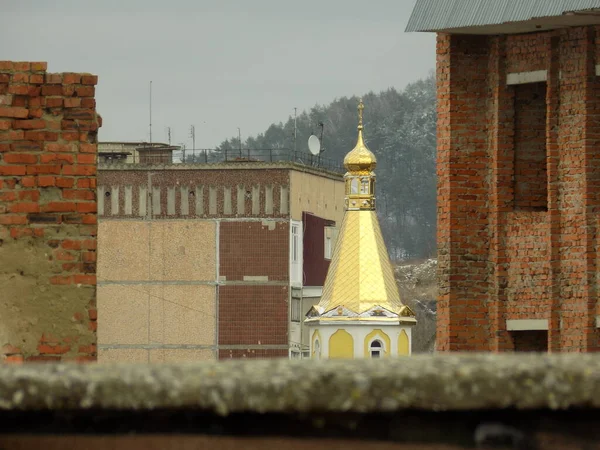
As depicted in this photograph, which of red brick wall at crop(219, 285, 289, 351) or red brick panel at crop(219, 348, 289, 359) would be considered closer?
red brick panel at crop(219, 348, 289, 359)

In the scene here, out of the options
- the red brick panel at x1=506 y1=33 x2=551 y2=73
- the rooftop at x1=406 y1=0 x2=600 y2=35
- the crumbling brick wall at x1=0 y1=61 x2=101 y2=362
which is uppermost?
the rooftop at x1=406 y1=0 x2=600 y2=35

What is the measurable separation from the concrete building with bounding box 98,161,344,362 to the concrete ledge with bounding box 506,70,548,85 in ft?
182

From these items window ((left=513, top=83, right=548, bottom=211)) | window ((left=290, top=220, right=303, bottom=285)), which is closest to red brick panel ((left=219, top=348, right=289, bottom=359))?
window ((left=290, top=220, right=303, bottom=285))

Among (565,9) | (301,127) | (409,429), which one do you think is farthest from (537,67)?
(301,127)

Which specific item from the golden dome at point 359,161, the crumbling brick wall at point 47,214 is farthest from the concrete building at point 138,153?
the crumbling brick wall at point 47,214

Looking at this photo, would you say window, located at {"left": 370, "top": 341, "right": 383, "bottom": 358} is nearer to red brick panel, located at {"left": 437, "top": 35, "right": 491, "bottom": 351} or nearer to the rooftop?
red brick panel, located at {"left": 437, "top": 35, "right": 491, "bottom": 351}

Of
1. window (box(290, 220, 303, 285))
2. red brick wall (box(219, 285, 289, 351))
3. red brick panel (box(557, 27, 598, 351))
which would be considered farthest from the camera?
window (box(290, 220, 303, 285))

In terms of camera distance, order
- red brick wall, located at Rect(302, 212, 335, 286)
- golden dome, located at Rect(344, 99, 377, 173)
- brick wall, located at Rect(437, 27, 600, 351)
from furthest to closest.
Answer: red brick wall, located at Rect(302, 212, 335, 286), golden dome, located at Rect(344, 99, 377, 173), brick wall, located at Rect(437, 27, 600, 351)

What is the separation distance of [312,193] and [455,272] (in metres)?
59.5

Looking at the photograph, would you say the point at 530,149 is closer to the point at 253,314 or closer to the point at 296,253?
the point at 253,314

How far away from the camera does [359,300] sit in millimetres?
63219

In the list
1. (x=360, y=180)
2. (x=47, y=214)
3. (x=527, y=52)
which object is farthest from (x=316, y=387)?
(x=360, y=180)

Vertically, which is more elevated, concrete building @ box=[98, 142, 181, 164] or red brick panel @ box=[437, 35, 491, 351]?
concrete building @ box=[98, 142, 181, 164]

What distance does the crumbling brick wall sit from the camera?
404 inches
